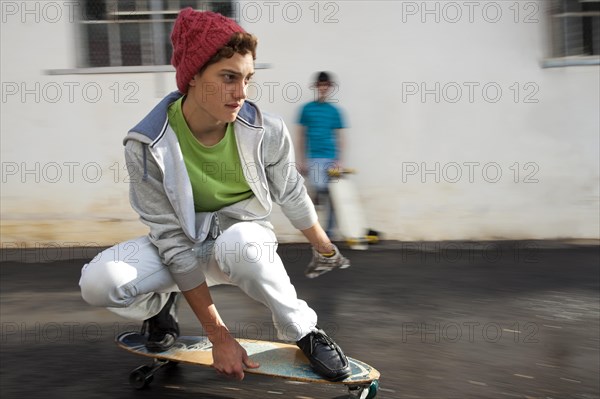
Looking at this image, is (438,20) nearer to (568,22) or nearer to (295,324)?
(568,22)

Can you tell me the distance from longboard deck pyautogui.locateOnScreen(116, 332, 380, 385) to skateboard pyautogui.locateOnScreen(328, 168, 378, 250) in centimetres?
396

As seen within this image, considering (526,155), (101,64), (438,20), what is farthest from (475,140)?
(101,64)

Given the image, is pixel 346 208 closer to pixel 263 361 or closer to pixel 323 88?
pixel 323 88

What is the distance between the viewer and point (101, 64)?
27.0 ft

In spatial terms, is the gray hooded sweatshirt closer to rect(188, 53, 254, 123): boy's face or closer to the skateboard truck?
rect(188, 53, 254, 123): boy's face

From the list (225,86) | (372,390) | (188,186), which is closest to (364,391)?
(372,390)

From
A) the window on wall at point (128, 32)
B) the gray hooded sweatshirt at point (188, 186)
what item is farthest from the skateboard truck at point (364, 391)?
the window on wall at point (128, 32)

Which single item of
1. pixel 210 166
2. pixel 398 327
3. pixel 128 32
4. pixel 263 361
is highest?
pixel 128 32

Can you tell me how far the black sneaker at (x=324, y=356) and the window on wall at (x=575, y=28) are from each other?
222 inches

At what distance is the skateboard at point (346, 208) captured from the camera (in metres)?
7.82

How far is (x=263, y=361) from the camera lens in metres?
3.63

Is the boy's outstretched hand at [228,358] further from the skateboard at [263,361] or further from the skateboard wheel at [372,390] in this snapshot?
the skateboard wheel at [372,390]

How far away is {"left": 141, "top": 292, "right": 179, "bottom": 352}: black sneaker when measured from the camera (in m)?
3.80

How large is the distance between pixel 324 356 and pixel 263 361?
0.31 m
